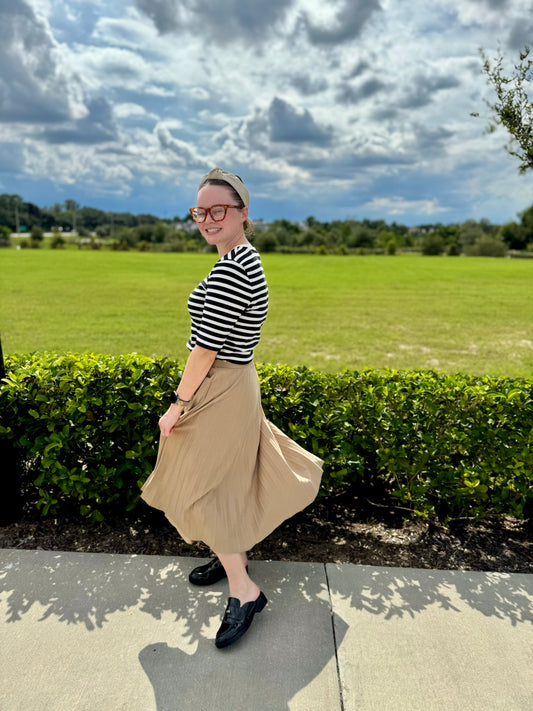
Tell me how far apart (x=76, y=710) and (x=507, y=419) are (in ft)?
9.97

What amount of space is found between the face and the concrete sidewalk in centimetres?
191

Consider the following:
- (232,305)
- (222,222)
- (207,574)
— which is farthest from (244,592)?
(222,222)

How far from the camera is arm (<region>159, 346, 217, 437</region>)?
2518mm

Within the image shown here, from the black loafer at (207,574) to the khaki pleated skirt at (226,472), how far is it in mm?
348

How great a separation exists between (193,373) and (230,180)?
94cm

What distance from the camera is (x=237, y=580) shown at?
2.87 m

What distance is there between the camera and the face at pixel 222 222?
2.64 metres

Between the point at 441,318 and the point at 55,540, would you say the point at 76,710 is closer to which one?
the point at 55,540

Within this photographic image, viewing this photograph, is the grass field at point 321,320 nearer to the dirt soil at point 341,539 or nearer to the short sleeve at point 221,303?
the dirt soil at point 341,539

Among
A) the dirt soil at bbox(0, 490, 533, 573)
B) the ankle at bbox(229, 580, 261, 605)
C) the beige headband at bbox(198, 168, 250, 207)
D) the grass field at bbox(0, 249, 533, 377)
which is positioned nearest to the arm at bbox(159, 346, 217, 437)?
the beige headband at bbox(198, 168, 250, 207)

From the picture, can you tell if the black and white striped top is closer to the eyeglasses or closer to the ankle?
the eyeglasses

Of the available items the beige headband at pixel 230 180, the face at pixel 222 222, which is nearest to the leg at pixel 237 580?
the face at pixel 222 222

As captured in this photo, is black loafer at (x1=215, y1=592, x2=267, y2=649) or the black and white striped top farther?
black loafer at (x1=215, y1=592, x2=267, y2=649)

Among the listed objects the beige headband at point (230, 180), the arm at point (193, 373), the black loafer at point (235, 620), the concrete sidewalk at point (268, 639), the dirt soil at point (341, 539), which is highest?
the beige headband at point (230, 180)
